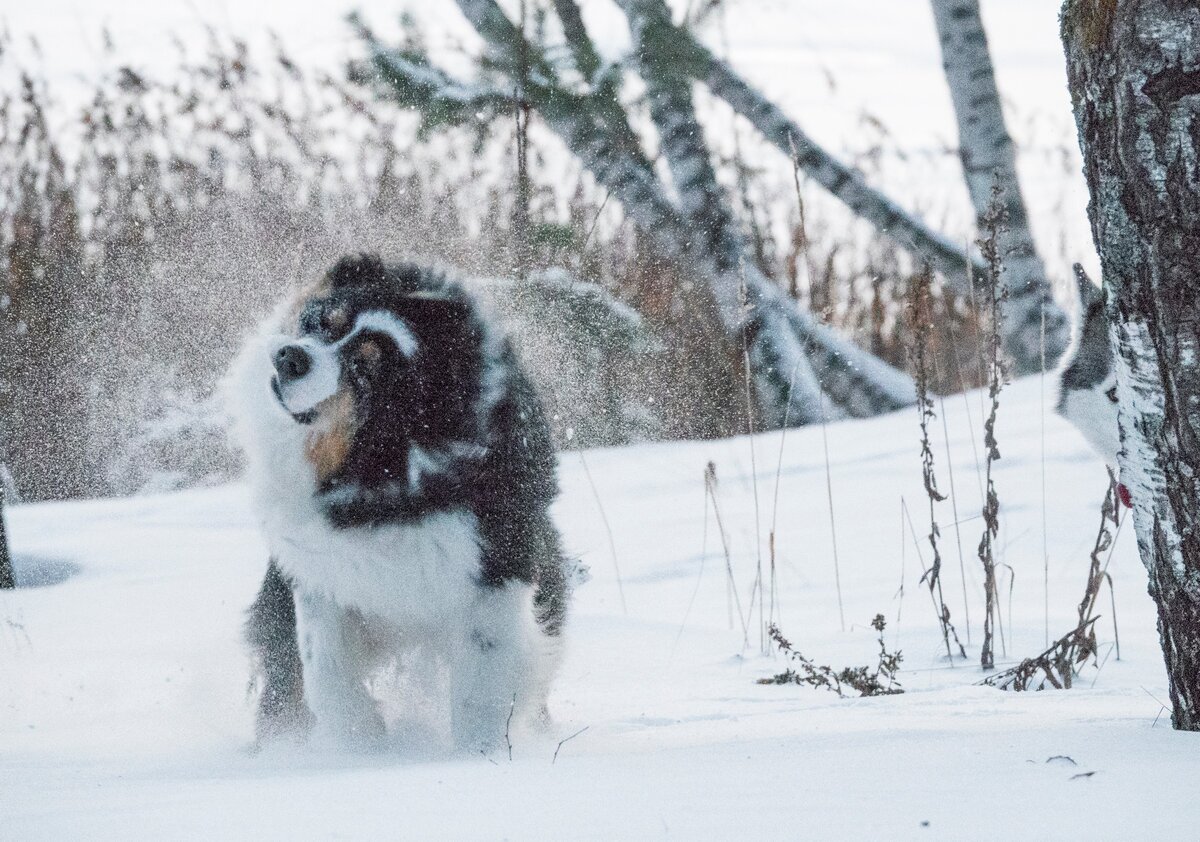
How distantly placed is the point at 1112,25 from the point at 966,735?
1176 mm

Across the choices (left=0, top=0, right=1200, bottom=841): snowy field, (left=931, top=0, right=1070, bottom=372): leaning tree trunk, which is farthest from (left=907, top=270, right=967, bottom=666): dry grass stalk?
(left=931, top=0, right=1070, bottom=372): leaning tree trunk

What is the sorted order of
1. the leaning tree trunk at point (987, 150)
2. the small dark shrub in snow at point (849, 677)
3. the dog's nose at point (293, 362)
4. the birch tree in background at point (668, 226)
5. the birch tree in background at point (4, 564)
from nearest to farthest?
the dog's nose at point (293, 362) → the small dark shrub in snow at point (849, 677) → the birch tree in background at point (4, 564) → the birch tree in background at point (668, 226) → the leaning tree trunk at point (987, 150)

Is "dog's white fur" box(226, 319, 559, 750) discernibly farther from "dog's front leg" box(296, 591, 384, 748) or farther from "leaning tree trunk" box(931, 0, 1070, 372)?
"leaning tree trunk" box(931, 0, 1070, 372)

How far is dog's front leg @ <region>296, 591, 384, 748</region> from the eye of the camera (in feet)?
9.09

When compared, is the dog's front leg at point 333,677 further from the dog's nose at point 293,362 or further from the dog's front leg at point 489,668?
the dog's nose at point 293,362

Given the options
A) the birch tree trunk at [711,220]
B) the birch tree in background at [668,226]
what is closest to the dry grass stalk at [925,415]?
the birch tree in background at [668,226]

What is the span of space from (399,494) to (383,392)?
0.23 metres

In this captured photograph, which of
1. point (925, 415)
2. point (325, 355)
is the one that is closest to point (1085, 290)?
point (925, 415)

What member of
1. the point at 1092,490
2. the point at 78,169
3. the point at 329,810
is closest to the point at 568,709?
the point at 329,810

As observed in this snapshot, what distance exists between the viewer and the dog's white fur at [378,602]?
2.70 metres

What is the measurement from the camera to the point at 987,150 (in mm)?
8414

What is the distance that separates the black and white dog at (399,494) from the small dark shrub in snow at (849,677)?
0.82 meters

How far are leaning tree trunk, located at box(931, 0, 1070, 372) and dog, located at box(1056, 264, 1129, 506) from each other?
5.20 metres

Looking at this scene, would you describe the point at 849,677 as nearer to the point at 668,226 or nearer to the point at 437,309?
the point at 437,309
